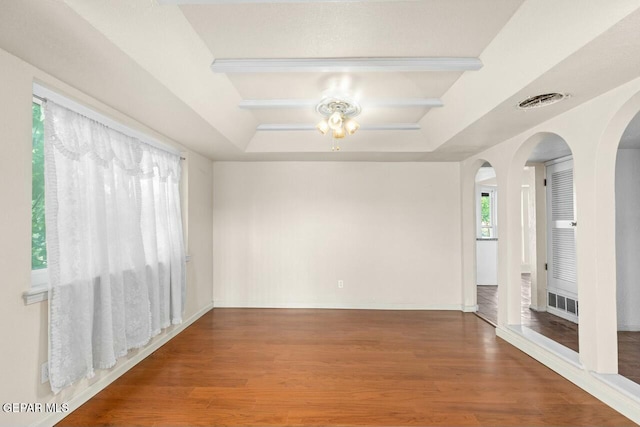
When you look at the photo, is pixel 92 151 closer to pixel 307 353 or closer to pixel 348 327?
pixel 307 353

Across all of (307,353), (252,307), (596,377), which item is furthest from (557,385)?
(252,307)

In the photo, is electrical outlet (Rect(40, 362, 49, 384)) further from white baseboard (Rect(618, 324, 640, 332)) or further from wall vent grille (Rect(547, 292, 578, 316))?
white baseboard (Rect(618, 324, 640, 332))

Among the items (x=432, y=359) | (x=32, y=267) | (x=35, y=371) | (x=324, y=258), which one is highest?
(x=32, y=267)

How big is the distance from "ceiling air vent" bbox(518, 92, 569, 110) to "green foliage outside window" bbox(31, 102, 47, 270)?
3.49 metres

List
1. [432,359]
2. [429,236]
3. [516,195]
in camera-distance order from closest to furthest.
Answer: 1. [432,359]
2. [516,195]
3. [429,236]

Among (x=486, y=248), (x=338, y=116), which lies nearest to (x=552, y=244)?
(x=486, y=248)

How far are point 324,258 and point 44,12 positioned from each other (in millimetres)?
3924

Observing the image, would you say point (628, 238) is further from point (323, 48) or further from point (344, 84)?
point (323, 48)

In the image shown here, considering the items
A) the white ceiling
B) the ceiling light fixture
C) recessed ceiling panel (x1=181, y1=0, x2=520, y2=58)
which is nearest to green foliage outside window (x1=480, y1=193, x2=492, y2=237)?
the white ceiling

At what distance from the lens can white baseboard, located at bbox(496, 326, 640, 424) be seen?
6.69 ft

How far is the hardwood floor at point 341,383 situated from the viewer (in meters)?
2.05

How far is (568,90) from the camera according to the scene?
81.8 inches

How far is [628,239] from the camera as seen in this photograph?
3602mm

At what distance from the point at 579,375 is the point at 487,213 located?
19.1ft
